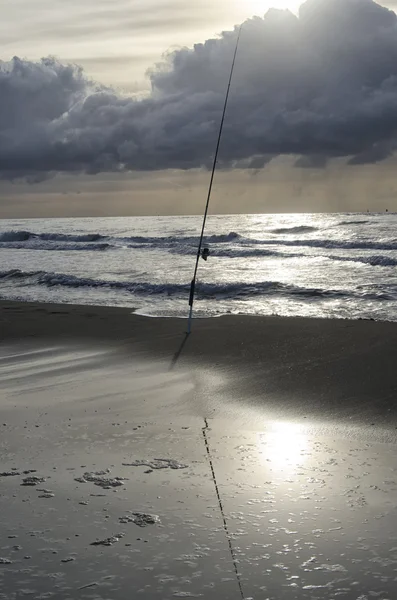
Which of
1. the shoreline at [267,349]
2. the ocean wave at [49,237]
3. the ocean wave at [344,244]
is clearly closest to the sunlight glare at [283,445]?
the shoreline at [267,349]

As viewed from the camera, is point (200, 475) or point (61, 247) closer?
point (200, 475)

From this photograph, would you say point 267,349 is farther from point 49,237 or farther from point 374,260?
point 49,237

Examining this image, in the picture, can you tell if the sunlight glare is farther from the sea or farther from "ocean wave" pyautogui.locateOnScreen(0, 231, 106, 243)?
"ocean wave" pyautogui.locateOnScreen(0, 231, 106, 243)

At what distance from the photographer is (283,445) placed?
4.43 metres

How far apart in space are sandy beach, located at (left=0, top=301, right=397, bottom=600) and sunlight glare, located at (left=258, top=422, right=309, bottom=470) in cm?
2

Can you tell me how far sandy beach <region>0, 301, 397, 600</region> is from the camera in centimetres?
271

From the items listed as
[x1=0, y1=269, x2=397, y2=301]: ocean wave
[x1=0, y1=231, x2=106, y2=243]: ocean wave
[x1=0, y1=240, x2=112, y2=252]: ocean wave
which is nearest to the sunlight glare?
[x1=0, y1=269, x2=397, y2=301]: ocean wave

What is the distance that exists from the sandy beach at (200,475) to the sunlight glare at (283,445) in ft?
0.07

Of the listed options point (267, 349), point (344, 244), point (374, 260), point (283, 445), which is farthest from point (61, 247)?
point (283, 445)

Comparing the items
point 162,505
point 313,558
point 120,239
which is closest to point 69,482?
point 162,505

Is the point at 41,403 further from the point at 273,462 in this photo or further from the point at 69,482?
the point at 273,462

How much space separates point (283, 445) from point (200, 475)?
0.84m

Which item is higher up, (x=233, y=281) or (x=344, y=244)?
(x=344, y=244)

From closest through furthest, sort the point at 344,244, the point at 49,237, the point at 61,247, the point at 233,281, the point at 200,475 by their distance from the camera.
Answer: the point at 200,475 → the point at 233,281 → the point at 344,244 → the point at 61,247 → the point at 49,237
